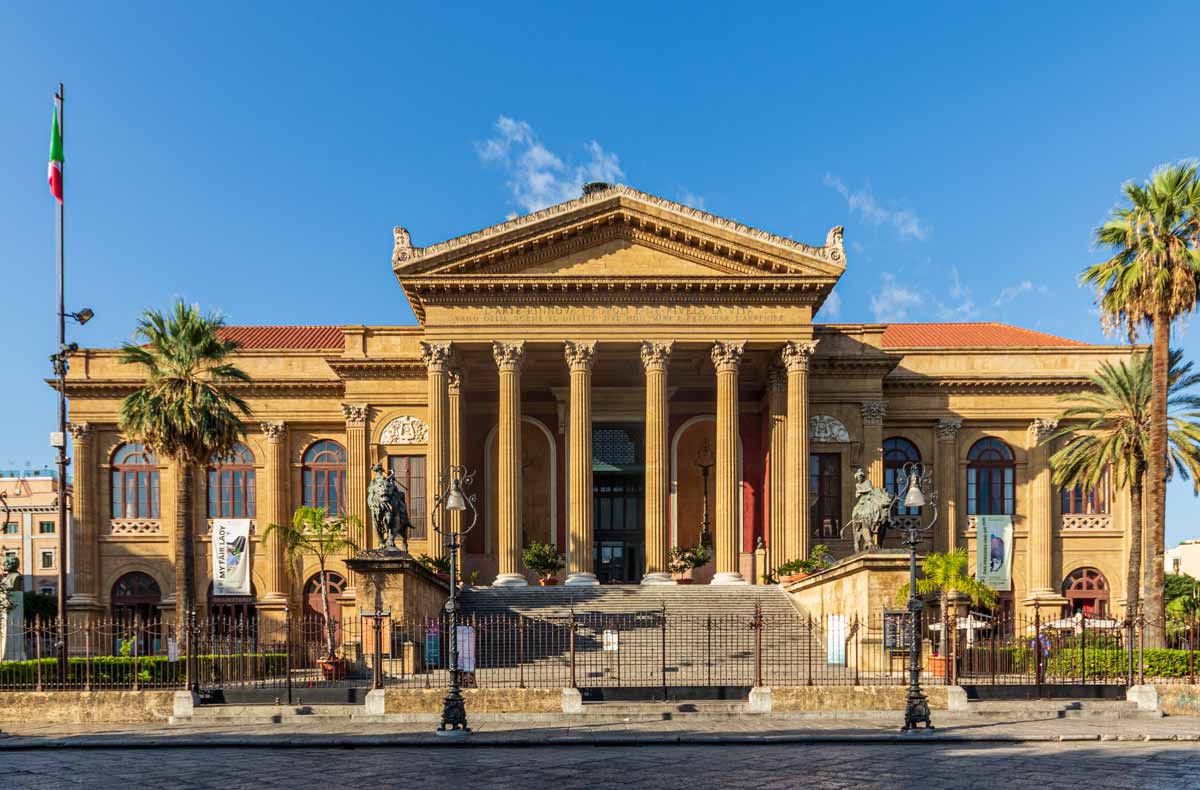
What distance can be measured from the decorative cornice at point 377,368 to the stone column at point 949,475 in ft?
67.9

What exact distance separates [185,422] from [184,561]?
4.09 meters

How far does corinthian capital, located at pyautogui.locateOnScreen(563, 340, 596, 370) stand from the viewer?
3719 cm

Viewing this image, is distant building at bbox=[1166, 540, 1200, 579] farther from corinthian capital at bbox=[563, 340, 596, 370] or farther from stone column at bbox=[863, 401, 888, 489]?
corinthian capital at bbox=[563, 340, 596, 370]

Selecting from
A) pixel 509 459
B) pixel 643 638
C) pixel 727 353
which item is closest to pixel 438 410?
pixel 509 459

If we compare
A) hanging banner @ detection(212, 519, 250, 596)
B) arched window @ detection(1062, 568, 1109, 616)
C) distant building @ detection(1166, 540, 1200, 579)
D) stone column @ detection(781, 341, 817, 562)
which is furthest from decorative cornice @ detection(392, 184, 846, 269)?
distant building @ detection(1166, 540, 1200, 579)

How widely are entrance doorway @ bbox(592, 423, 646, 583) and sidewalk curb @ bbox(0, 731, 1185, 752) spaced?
24.9 m

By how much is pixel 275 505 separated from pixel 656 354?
17.0m

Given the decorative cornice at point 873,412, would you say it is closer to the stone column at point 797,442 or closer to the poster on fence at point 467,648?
the stone column at point 797,442

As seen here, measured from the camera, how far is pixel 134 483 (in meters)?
43.5

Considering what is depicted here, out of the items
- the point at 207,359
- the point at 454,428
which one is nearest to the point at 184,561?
the point at 207,359

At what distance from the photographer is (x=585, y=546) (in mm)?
36094

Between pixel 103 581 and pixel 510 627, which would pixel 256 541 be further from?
pixel 510 627

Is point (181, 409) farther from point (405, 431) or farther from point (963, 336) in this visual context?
point (963, 336)

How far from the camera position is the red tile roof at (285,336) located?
158 ft
